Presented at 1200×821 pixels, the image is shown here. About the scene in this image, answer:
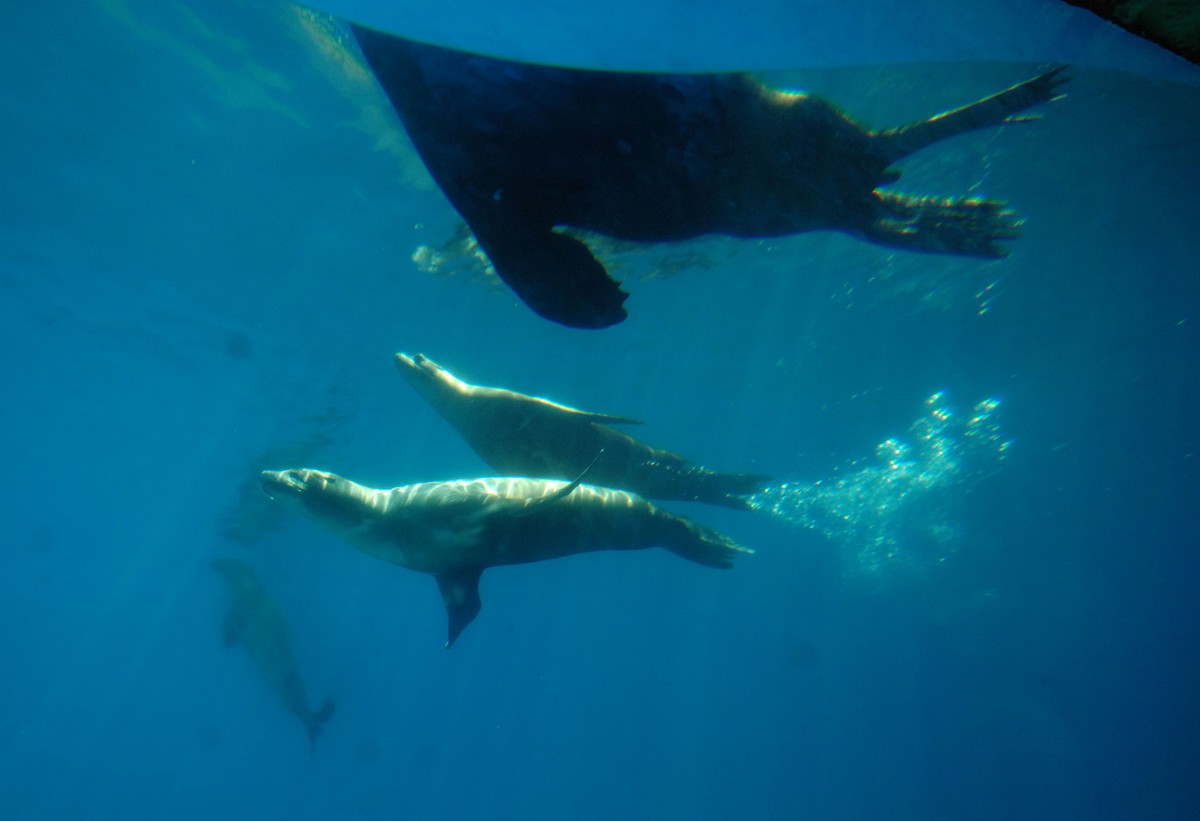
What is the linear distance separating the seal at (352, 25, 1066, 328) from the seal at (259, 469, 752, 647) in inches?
101

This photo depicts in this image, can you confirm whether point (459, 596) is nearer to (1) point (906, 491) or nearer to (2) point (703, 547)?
(2) point (703, 547)

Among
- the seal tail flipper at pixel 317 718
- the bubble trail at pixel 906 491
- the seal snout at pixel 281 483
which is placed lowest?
the seal tail flipper at pixel 317 718

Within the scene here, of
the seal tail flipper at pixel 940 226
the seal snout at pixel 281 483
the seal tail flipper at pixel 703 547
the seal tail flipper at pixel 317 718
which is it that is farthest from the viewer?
the seal tail flipper at pixel 317 718

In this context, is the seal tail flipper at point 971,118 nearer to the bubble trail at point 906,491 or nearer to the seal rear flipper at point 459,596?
the seal rear flipper at point 459,596

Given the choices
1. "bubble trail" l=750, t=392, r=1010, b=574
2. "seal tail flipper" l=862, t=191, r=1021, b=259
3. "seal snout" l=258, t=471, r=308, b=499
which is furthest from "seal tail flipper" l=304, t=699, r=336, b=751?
"seal tail flipper" l=862, t=191, r=1021, b=259

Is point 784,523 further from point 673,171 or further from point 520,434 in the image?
point 673,171

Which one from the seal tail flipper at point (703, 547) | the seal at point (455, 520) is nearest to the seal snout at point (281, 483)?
the seal at point (455, 520)

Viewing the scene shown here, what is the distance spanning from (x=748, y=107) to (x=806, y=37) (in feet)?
4.43

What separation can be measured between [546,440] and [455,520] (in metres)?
2.36

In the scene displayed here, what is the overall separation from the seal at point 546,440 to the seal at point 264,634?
1605cm

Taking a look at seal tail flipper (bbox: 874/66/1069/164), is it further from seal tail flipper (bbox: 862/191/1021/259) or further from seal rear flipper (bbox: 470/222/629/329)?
seal rear flipper (bbox: 470/222/629/329)

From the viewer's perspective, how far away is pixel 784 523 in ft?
117

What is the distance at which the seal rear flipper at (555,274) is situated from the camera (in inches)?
158

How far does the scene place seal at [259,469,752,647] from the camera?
6242 millimetres
